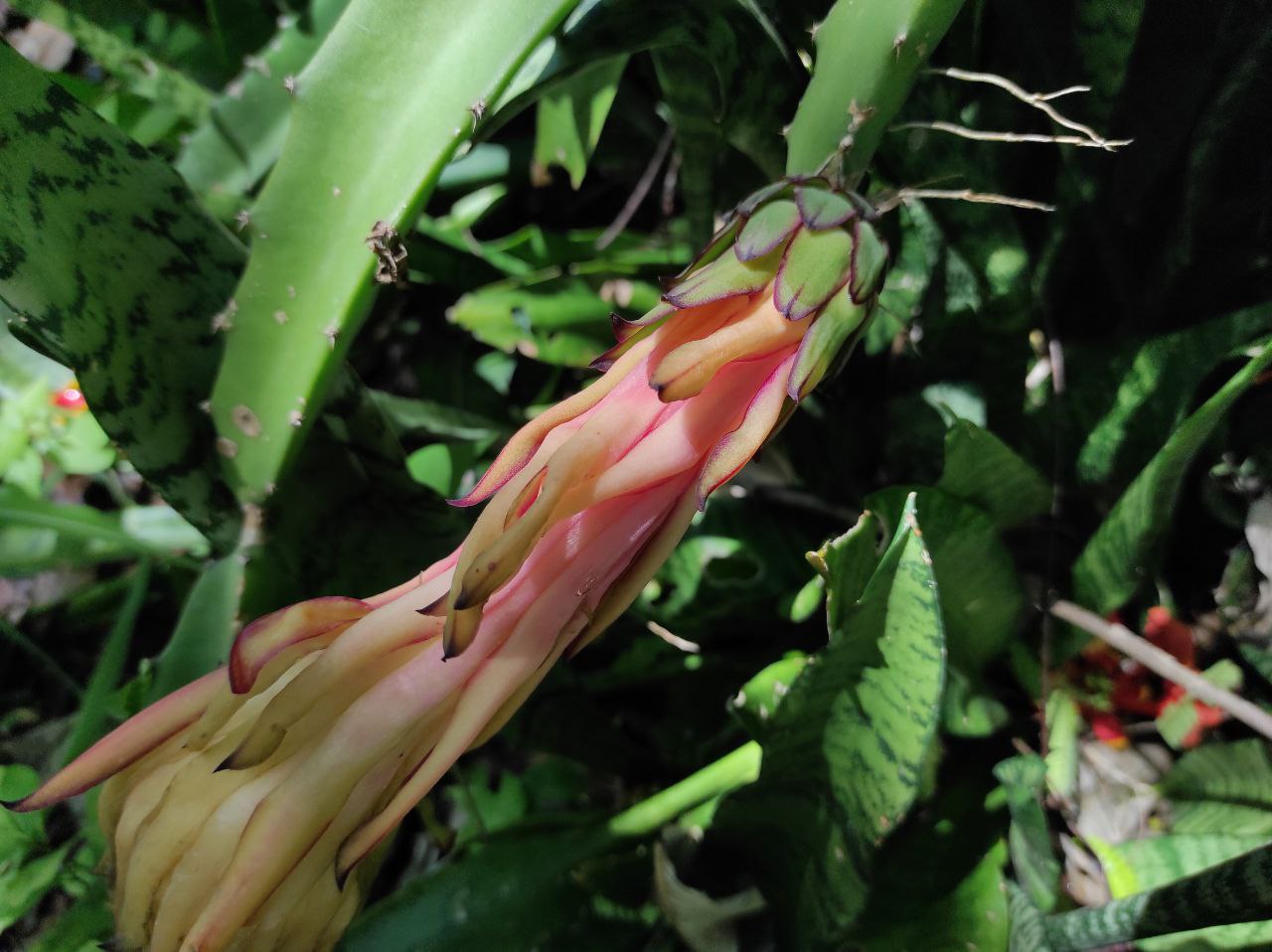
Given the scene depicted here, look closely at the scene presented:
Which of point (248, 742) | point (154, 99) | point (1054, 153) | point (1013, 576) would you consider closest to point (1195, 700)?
point (1013, 576)

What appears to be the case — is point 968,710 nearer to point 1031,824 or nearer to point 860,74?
point 1031,824

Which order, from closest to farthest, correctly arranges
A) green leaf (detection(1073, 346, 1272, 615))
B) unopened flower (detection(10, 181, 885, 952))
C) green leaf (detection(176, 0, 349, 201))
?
unopened flower (detection(10, 181, 885, 952))
green leaf (detection(1073, 346, 1272, 615))
green leaf (detection(176, 0, 349, 201))

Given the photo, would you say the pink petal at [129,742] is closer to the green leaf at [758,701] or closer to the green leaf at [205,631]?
the green leaf at [205,631]

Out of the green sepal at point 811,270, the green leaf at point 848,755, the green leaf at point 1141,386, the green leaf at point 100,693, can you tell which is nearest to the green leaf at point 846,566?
the green leaf at point 848,755

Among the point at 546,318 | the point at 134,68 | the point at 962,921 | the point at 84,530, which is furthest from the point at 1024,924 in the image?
the point at 134,68

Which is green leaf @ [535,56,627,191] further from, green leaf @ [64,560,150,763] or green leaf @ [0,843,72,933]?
green leaf @ [0,843,72,933]

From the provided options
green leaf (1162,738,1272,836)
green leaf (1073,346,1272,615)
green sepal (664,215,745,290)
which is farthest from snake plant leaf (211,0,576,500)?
green leaf (1162,738,1272,836)
